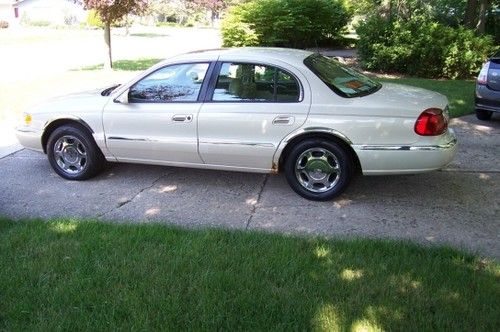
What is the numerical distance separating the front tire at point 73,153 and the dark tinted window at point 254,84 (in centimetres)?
169

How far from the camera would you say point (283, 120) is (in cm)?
527

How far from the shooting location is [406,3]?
19.5m

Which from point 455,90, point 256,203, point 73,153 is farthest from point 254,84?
point 455,90

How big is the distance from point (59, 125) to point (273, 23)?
1413cm

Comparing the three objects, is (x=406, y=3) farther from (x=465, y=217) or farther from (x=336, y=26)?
(x=465, y=217)

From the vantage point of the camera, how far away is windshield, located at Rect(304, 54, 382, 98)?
17.6 feet

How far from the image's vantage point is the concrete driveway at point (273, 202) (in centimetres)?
482

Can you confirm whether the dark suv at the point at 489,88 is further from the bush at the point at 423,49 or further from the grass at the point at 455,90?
the bush at the point at 423,49

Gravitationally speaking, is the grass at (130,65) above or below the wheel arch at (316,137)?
below

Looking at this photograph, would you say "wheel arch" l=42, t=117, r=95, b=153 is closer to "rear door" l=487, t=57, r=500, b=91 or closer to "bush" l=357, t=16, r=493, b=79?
"rear door" l=487, t=57, r=500, b=91

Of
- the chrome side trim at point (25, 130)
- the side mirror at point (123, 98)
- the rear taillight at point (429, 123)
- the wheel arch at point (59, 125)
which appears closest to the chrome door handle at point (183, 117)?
the side mirror at point (123, 98)

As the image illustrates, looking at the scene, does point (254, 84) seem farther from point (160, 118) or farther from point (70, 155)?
point (70, 155)

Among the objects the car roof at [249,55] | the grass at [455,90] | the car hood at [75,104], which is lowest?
the grass at [455,90]

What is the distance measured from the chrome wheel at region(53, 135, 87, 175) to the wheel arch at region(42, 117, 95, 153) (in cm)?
18
